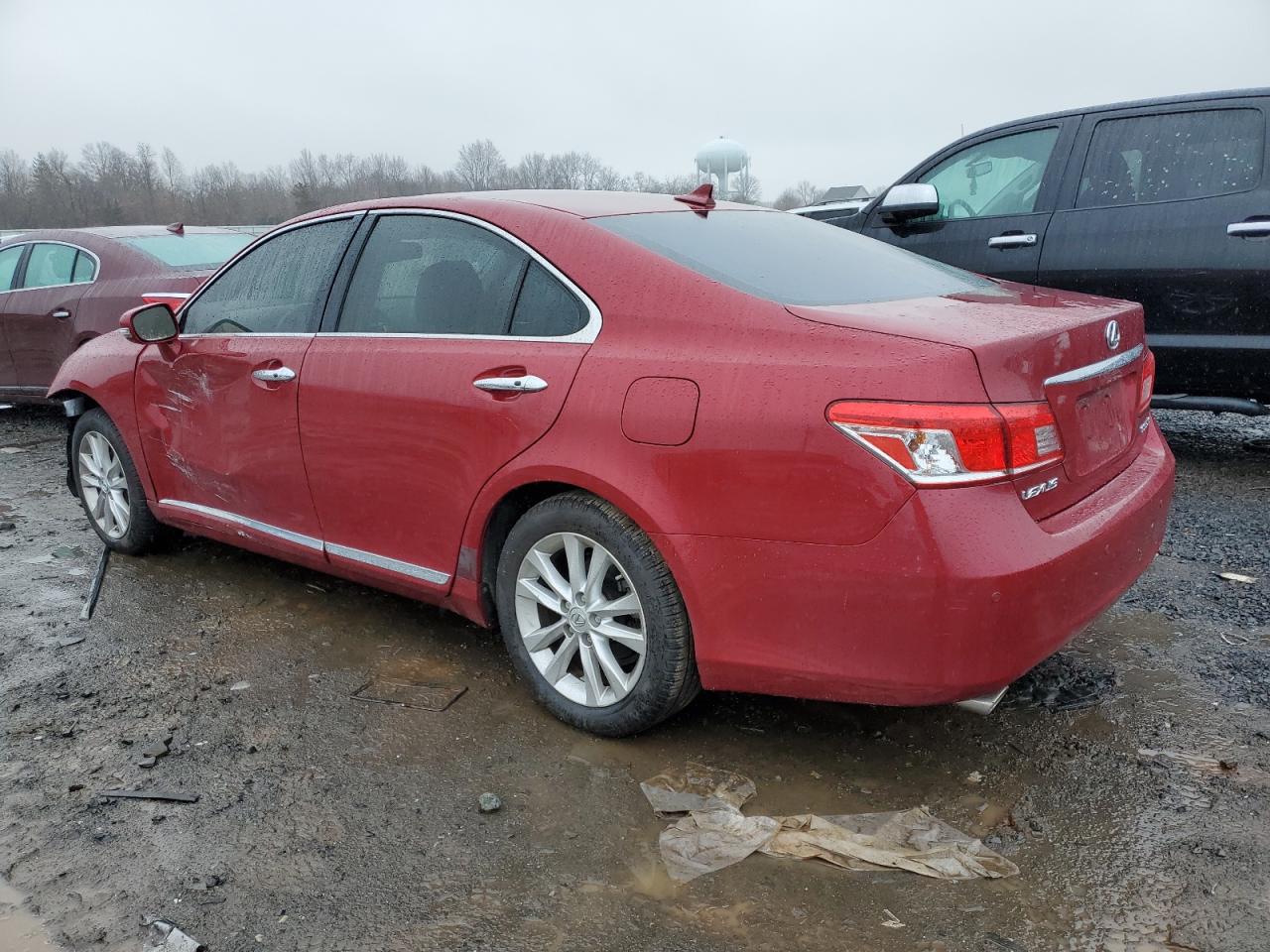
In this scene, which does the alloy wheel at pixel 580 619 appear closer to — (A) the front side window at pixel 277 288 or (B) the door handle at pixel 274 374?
(B) the door handle at pixel 274 374

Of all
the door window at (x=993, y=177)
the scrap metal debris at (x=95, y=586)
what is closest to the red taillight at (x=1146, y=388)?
the door window at (x=993, y=177)

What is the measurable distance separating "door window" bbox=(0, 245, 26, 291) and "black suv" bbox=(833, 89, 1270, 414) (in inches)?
266

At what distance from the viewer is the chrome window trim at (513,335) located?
2.83 metres

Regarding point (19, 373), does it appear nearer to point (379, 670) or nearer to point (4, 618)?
point (4, 618)

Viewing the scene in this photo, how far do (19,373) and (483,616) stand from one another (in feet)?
22.0

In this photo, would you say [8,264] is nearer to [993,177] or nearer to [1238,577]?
[993,177]

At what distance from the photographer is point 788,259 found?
305 centimetres

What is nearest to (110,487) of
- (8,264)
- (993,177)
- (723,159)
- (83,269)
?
(83,269)

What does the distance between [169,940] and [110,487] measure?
3.03m

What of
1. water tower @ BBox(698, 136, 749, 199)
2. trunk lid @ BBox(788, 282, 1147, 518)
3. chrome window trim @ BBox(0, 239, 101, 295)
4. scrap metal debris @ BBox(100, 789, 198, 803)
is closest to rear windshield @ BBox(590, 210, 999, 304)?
trunk lid @ BBox(788, 282, 1147, 518)

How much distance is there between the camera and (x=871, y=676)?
93.8 inches

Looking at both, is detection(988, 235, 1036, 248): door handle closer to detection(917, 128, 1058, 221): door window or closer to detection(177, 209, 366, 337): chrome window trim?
detection(917, 128, 1058, 221): door window

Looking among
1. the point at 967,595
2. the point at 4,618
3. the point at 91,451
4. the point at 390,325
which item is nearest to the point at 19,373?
the point at 91,451

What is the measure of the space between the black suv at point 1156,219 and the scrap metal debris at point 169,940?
16.8 feet
